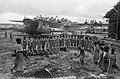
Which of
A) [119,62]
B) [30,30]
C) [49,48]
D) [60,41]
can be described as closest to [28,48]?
[49,48]

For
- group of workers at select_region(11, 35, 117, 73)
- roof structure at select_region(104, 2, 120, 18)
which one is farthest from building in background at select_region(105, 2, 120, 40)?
group of workers at select_region(11, 35, 117, 73)

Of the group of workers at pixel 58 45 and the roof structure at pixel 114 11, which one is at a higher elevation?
the roof structure at pixel 114 11

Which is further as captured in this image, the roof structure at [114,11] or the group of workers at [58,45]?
the roof structure at [114,11]

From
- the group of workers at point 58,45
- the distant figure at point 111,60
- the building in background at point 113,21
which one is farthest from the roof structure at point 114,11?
the distant figure at point 111,60

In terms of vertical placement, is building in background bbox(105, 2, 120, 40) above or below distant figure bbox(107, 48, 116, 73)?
above

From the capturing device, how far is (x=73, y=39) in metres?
17.0

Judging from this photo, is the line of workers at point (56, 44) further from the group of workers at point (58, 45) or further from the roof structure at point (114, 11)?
the roof structure at point (114, 11)

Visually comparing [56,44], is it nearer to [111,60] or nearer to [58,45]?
[58,45]

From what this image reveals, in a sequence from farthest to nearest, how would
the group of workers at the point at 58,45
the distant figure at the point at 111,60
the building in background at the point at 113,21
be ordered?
the building in background at the point at 113,21, the group of workers at the point at 58,45, the distant figure at the point at 111,60

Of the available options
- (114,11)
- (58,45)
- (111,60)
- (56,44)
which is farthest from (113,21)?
(111,60)

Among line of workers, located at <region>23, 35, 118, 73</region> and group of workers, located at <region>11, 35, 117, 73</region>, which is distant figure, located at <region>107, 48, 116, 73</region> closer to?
group of workers, located at <region>11, 35, 117, 73</region>

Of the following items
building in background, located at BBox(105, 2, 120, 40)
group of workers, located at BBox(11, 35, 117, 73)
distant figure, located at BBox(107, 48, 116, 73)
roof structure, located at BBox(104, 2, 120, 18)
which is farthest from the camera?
building in background, located at BBox(105, 2, 120, 40)

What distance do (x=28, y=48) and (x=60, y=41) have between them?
14.2 ft

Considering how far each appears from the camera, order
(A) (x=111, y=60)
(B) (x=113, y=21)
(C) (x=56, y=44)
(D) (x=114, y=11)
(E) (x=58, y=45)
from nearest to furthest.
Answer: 1. (A) (x=111, y=60)
2. (C) (x=56, y=44)
3. (E) (x=58, y=45)
4. (D) (x=114, y=11)
5. (B) (x=113, y=21)
